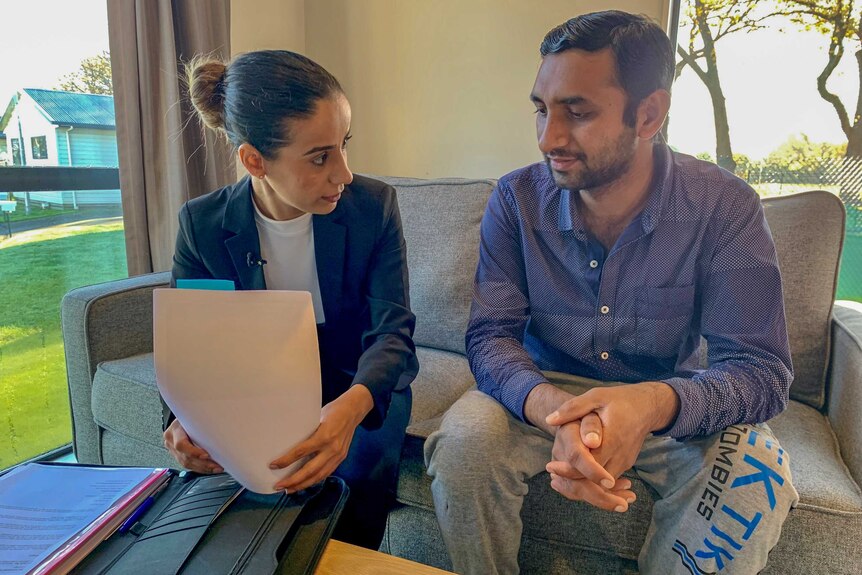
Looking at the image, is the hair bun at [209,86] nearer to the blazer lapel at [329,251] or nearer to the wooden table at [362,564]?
the blazer lapel at [329,251]

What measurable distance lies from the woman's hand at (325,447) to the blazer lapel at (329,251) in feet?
0.74

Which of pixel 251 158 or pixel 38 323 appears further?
pixel 38 323

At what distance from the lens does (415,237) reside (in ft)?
5.05

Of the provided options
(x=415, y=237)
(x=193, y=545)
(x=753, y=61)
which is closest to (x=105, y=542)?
(x=193, y=545)

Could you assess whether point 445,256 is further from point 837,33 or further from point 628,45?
point 837,33

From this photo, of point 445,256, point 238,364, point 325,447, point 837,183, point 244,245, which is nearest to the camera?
point 238,364

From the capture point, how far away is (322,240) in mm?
988

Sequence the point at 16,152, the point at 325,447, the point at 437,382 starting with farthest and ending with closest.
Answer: the point at 16,152, the point at 437,382, the point at 325,447

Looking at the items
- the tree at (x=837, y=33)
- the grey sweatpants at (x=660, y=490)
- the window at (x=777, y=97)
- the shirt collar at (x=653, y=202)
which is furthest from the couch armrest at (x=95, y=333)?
the tree at (x=837, y=33)

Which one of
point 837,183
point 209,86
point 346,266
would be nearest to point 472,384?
point 346,266

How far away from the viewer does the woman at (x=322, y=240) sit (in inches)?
35.1

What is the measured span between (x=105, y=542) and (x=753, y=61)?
205cm

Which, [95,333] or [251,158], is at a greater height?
[251,158]

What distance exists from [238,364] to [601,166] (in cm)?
70
